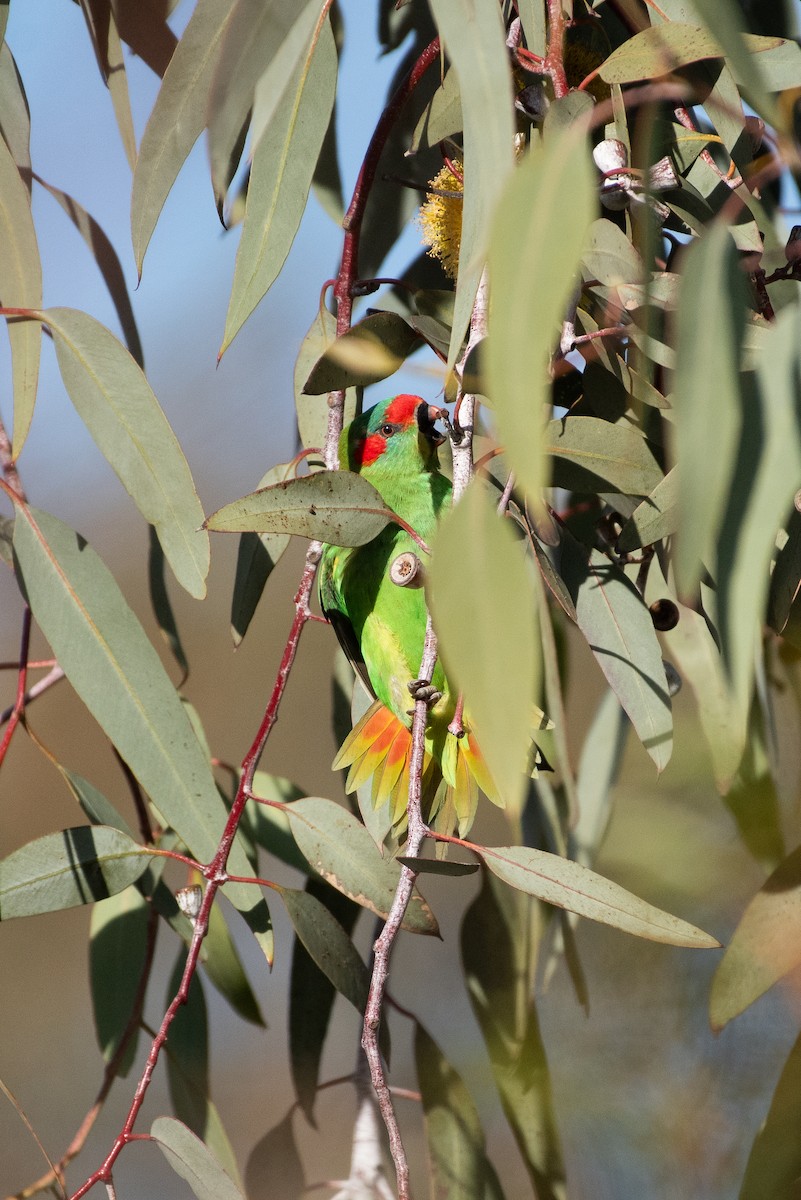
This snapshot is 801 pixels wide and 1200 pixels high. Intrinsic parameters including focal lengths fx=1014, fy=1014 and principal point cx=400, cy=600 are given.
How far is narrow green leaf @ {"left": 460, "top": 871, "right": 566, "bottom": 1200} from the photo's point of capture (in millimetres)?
962

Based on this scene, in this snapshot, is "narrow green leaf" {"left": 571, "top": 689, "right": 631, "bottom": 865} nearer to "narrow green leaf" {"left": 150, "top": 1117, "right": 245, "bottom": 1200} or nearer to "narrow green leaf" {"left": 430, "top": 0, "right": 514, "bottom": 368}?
"narrow green leaf" {"left": 150, "top": 1117, "right": 245, "bottom": 1200}

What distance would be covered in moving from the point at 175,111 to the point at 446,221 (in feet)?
0.67

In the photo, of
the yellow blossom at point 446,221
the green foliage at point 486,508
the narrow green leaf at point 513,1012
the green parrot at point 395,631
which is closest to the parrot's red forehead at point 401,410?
the green parrot at point 395,631

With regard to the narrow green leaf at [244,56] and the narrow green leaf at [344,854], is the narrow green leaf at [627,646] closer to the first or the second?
the narrow green leaf at [344,854]

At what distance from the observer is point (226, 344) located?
60 centimetres

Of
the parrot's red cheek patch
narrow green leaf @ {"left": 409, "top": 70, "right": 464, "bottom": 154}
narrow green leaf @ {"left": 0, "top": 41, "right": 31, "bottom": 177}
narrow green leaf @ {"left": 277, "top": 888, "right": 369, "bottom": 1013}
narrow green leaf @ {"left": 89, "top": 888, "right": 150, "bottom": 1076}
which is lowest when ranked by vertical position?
narrow green leaf @ {"left": 89, "top": 888, "right": 150, "bottom": 1076}

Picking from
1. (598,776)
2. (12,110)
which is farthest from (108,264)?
(598,776)

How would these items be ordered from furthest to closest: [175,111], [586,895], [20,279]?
1. [20,279]
2. [175,111]
3. [586,895]

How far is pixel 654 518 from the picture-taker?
0.62 m

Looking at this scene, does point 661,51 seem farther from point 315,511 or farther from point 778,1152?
point 778,1152

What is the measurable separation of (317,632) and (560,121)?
1.84 metres

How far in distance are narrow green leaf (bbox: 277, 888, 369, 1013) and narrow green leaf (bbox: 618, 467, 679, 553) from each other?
0.35 metres

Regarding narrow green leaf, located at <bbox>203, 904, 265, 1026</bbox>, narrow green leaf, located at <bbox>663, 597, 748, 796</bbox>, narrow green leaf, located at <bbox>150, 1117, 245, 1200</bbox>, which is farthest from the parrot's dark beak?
narrow green leaf, located at <bbox>150, 1117, 245, 1200</bbox>

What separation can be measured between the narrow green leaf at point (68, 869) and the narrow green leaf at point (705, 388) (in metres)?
0.53
